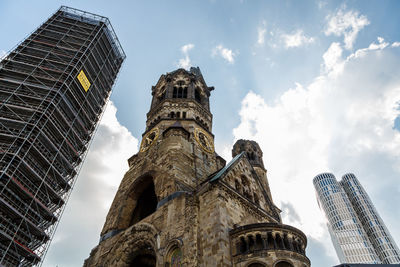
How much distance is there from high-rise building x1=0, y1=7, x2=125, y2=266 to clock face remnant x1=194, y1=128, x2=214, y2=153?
38.5 feet

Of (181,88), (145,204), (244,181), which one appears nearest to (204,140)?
(244,181)

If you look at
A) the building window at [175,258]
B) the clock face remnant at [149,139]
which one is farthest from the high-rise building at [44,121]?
the building window at [175,258]

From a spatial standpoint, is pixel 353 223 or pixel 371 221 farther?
pixel 371 221

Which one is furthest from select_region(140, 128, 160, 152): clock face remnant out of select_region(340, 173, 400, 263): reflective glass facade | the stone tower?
select_region(340, 173, 400, 263): reflective glass facade

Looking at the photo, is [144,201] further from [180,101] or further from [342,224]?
[342,224]

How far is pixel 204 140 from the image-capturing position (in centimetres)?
2675

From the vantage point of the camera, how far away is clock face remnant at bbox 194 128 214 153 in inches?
1005

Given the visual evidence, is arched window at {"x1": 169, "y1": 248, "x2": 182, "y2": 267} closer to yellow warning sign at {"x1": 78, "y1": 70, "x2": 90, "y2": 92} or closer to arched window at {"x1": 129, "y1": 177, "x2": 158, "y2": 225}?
arched window at {"x1": 129, "y1": 177, "x2": 158, "y2": 225}

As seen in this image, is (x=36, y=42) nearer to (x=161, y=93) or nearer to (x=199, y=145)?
(x=161, y=93)

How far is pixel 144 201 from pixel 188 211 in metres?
8.60

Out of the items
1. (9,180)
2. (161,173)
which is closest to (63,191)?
(9,180)

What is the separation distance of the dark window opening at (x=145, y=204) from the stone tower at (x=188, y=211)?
80 mm

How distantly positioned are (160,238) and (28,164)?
12580 millimetres

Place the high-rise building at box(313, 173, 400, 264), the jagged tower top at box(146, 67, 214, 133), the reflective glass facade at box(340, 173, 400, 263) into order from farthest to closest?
the reflective glass facade at box(340, 173, 400, 263) → the high-rise building at box(313, 173, 400, 264) → the jagged tower top at box(146, 67, 214, 133)
